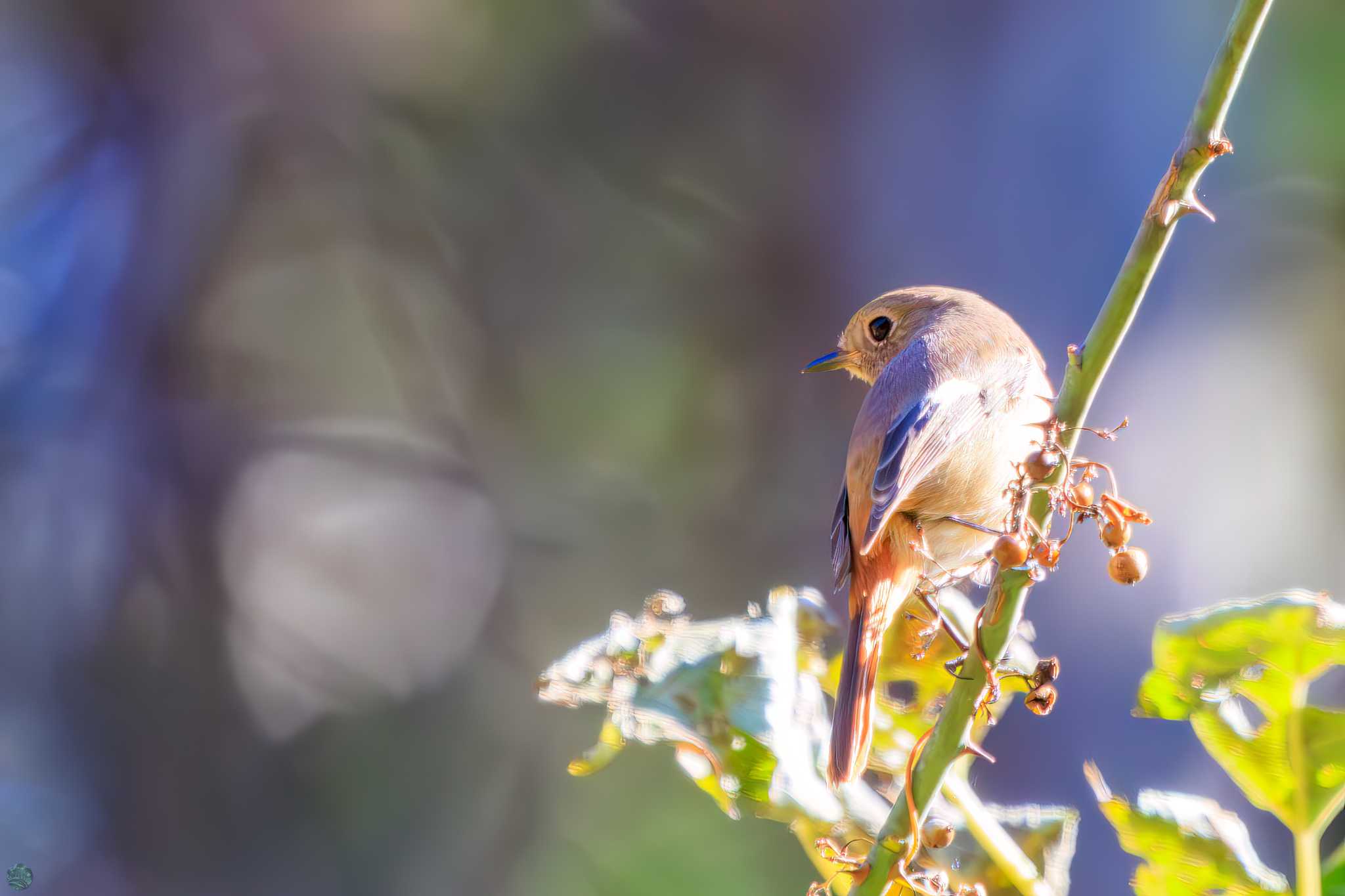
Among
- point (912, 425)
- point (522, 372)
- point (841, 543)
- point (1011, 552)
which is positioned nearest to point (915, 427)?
point (912, 425)

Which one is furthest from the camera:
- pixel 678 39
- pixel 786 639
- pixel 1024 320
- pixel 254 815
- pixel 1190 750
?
pixel 678 39

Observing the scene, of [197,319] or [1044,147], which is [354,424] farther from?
[1044,147]

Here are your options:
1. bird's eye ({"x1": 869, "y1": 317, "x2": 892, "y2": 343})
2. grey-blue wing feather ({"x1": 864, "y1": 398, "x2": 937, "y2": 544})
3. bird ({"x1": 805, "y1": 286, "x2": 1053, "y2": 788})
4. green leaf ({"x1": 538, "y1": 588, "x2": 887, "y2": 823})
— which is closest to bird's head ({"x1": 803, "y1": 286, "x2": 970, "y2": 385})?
bird's eye ({"x1": 869, "y1": 317, "x2": 892, "y2": 343})

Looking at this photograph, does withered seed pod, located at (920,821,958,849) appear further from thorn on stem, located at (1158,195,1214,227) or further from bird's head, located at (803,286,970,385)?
bird's head, located at (803,286,970,385)

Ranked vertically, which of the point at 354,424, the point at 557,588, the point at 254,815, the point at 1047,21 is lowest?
the point at 254,815

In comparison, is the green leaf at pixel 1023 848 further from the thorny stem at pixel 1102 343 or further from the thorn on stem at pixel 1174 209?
the thorn on stem at pixel 1174 209

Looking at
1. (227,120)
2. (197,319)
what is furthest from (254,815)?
(227,120)

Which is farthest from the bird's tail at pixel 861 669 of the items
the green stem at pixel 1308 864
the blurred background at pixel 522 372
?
the blurred background at pixel 522 372

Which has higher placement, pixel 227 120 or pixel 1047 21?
pixel 1047 21

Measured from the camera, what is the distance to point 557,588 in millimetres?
2127

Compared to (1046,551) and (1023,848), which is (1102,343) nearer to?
(1046,551)

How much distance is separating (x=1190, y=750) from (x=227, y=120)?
2044mm

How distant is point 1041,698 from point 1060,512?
0.28 feet

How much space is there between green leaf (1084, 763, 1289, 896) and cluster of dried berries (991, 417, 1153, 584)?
239 millimetres
